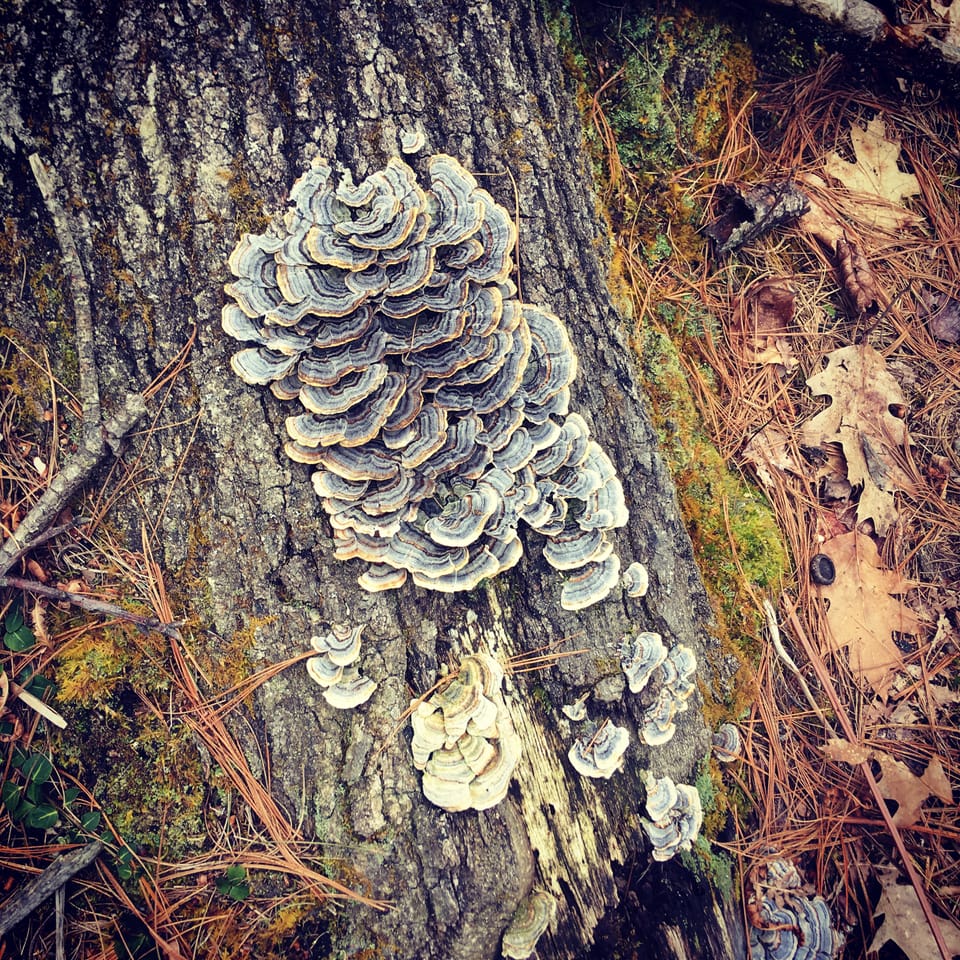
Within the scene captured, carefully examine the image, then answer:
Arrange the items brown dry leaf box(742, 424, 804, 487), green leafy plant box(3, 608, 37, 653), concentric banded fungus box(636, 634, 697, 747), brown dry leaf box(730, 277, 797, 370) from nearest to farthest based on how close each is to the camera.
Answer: green leafy plant box(3, 608, 37, 653)
concentric banded fungus box(636, 634, 697, 747)
brown dry leaf box(742, 424, 804, 487)
brown dry leaf box(730, 277, 797, 370)

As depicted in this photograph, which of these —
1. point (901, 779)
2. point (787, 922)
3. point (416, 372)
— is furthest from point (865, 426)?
point (416, 372)

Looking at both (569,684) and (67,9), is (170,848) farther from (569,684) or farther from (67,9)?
(67,9)

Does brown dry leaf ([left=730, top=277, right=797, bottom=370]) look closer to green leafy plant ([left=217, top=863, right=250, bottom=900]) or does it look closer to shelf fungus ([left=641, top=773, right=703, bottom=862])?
shelf fungus ([left=641, top=773, right=703, bottom=862])

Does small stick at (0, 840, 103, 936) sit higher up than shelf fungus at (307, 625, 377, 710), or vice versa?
shelf fungus at (307, 625, 377, 710)

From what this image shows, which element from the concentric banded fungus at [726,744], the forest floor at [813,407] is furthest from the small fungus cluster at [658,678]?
the forest floor at [813,407]

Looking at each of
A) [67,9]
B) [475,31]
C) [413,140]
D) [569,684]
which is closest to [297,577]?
[569,684]

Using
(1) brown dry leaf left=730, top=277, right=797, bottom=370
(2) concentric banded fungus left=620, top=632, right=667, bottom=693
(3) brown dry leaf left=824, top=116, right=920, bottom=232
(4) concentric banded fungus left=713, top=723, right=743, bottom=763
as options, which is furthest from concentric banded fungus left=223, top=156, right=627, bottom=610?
(3) brown dry leaf left=824, top=116, right=920, bottom=232

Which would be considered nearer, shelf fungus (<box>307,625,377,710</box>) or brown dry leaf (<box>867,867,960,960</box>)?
shelf fungus (<box>307,625,377,710</box>)
